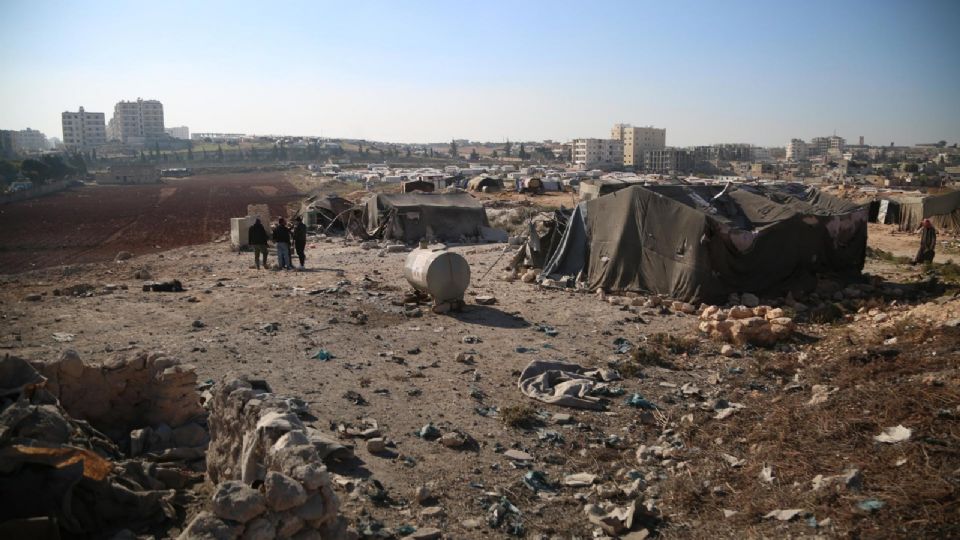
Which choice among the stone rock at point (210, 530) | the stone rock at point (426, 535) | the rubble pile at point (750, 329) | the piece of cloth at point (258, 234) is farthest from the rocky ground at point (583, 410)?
the piece of cloth at point (258, 234)

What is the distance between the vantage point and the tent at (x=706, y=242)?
1391cm

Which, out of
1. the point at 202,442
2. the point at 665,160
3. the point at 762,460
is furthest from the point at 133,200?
the point at 665,160

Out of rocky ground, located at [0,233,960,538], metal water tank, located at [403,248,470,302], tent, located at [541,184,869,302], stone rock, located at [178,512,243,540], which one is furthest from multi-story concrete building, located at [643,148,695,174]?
stone rock, located at [178,512,243,540]

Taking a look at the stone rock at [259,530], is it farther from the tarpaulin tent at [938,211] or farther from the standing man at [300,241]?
the tarpaulin tent at [938,211]

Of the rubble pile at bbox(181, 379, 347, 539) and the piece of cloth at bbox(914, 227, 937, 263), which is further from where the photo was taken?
the piece of cloth at bbox(914, 227, 937, 263)

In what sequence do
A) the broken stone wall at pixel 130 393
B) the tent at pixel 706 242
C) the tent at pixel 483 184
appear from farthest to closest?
the tent at pixel 483 184, the tent at pixel 706 242, the broken stone wall at pixel 130 393

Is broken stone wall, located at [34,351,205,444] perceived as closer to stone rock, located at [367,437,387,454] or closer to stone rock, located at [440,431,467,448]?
stone rock, located at [367,437,387,454]

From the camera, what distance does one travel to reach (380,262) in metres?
19.9

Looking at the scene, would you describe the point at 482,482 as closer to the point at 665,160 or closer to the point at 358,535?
the point at 358,535

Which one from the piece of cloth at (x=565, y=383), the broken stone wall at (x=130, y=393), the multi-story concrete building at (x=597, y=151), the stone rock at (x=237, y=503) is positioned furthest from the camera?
the multi-story concrete building at (x=597, y=151)

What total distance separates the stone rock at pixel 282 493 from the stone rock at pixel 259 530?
123 millimetres

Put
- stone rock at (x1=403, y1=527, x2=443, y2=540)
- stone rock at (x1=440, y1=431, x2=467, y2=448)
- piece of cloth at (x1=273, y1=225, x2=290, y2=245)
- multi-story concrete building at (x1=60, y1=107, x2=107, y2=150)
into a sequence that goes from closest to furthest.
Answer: stone rock at (x1=403, y1=527, x2=443, y2=540) → stone rock at (x1=440, y1=431, x2=467, y2=448) → piece of cloth at (x1=273, y1=225, x2=290, y2=245) → multi-story concrete building at (x1=60, y1=107, x2=107, y2=150)

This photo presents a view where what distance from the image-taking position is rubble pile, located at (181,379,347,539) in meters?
4.21

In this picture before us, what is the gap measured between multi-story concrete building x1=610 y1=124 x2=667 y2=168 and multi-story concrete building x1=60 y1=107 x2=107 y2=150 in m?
130
